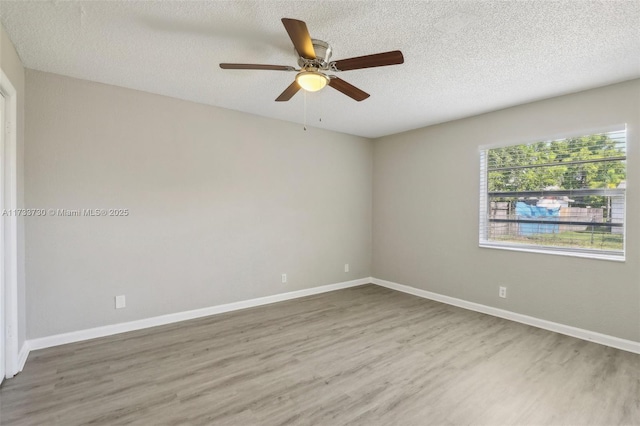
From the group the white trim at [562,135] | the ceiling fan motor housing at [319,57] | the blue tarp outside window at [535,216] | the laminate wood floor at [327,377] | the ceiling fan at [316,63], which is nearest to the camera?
the ceiling fan at [316,63]

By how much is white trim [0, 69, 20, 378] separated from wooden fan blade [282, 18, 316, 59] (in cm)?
213

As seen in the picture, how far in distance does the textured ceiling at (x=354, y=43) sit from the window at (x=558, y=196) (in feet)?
2.09

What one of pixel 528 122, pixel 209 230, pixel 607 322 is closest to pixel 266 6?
pixel 209 230

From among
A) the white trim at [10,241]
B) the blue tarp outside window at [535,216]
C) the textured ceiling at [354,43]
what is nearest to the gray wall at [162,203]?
the textured ceiling at [354,43]

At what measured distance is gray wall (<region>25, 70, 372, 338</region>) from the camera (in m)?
2.84

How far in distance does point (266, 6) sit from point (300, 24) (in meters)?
0.44

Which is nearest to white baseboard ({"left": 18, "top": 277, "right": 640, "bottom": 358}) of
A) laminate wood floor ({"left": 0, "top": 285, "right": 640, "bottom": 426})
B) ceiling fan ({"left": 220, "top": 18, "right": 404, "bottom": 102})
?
laminate wood floor ({"left": 0, "top": 285, "right": 640, "bottom": 426})

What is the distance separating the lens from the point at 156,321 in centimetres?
336

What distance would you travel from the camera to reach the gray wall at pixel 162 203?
2.84m

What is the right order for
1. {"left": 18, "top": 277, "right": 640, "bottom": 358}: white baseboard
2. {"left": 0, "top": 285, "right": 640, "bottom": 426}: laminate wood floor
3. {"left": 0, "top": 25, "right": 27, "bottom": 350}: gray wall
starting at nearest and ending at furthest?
{"left": 0, "top": 285, "right": 640, "bottom": 426}: laminate wood floor, {"left": 0, "top": 25, "right": 27, "bottom": 350}: gray wall, {"left": 18, "top": 277, "right": 640, "bottom": 358}: white baseboard

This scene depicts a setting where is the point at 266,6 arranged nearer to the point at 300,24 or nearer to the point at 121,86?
the point at 300,24

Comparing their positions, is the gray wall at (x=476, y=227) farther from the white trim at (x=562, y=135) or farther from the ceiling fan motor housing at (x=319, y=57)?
the ceiling fan motor housing at (x=319, y=57)

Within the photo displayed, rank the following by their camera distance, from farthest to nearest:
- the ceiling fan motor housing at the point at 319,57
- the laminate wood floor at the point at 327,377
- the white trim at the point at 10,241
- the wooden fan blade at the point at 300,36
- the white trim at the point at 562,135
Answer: the white trim at the point at 562,135 < the white trim at the point at 10,241 < the ceiling fan motor housing at the point at 319,57 < the laminate wood floor at the point at 327,377 < the wooden fan blade at the point at 300,36

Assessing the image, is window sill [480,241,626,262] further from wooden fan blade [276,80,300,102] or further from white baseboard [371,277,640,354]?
wooden fan blade [276,80,300,102]
